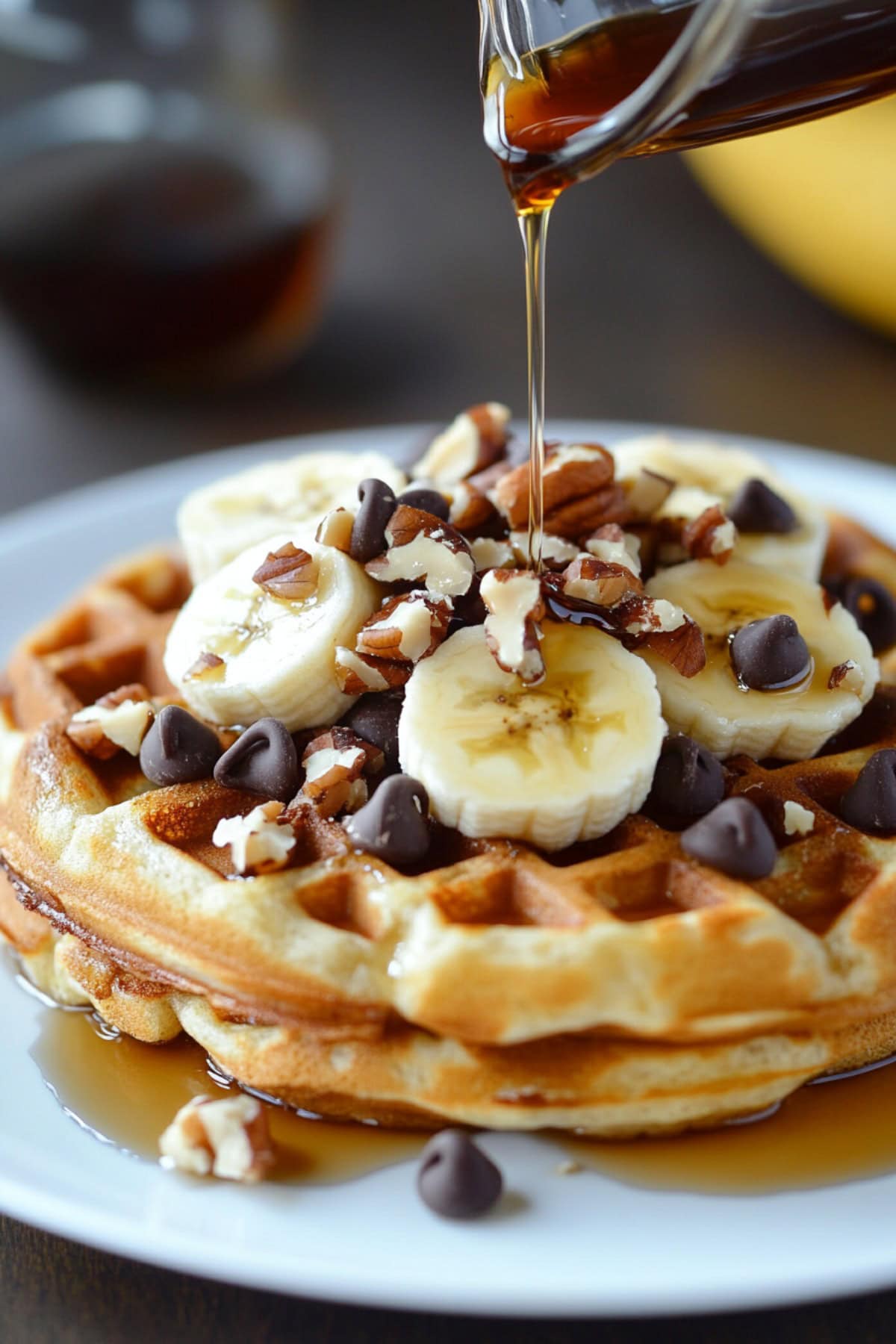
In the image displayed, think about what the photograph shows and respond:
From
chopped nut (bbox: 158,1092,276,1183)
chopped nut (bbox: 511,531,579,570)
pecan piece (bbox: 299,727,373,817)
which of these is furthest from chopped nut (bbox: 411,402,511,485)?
chopped nut (bbox: 158,1092,276,1183)

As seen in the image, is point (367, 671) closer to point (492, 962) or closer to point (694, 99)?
point (492, 962)

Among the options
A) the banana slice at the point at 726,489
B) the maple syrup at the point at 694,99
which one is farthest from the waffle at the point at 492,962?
the maple syrup at the point at 694,99

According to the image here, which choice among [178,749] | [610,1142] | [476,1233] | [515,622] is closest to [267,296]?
[178,749]

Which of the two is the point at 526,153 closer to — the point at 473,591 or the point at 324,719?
the point at 473,591

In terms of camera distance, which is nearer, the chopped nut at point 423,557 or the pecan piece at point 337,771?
the pecan piece at point 337,771

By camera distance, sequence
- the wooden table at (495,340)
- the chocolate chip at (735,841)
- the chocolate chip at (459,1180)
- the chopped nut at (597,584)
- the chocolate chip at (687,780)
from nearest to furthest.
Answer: the chocolate chip at (459,1180) < the chocolate chip at (735,841) < the chocolate chip at (687,780) < the chopped nut at (597,584) < the wooden table at (495,340)

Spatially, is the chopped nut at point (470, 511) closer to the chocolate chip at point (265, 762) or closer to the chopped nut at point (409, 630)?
the chopped nut at point (409, 630)
